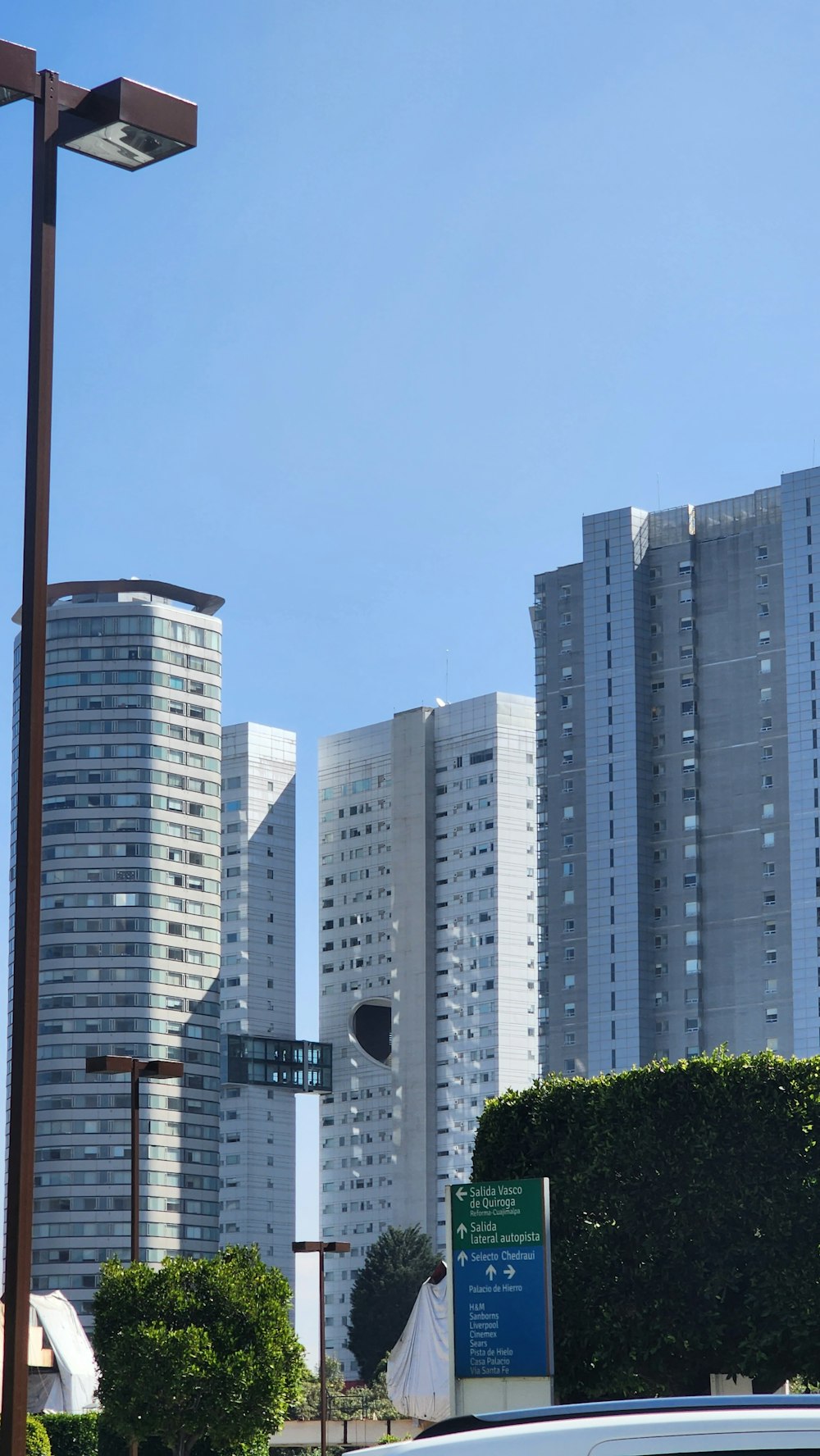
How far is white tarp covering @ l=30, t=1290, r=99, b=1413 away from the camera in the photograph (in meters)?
71.6

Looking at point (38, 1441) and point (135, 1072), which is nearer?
point (135, 1072)

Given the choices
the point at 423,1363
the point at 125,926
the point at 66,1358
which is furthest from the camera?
the point at 125,926

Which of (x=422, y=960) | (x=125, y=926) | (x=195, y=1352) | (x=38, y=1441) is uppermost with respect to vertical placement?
(x=125, y=926)

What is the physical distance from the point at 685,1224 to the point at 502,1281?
31.0 ft

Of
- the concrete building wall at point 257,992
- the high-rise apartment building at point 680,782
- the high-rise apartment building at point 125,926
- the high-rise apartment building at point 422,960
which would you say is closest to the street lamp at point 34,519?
the high-rise apartment building at point 680,782

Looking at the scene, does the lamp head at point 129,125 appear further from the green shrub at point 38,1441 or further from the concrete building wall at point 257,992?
the concrete building wall at point 257,992

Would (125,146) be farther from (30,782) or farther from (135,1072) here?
(135,1072)

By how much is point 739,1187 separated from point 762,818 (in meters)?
108

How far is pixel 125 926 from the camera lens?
175 m

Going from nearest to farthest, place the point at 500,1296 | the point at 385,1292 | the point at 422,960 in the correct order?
1. the point at 500,1296
2. the point at 385,1292
3. the point at 422,960

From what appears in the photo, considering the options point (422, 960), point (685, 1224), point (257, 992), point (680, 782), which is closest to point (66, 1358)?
point (685, 1224)

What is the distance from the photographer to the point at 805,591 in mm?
139875

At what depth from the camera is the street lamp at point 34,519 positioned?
448 inches

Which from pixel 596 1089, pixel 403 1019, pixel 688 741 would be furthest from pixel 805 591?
pixel 596 1089
